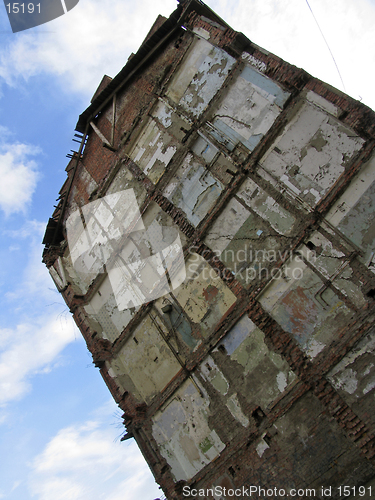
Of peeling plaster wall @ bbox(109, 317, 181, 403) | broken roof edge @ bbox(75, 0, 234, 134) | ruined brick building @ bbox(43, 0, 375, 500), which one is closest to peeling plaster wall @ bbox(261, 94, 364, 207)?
ruined brick building @ bbox(43, 0, 375, 500)

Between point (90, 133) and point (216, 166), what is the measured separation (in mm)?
5697

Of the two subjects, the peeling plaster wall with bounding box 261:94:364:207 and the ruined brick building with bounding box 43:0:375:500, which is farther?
the peeling plaster wall with bounding box 261:94:364:207

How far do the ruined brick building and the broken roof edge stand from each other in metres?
0.05

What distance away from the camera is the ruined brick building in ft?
19.5

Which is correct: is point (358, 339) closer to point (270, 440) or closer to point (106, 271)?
point (270, 440)

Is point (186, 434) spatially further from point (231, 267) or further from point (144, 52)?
point (144, 52)

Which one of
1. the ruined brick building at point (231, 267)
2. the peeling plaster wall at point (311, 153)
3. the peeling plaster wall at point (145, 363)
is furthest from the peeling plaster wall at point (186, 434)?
the peeling plaster wall at point (311, 153)

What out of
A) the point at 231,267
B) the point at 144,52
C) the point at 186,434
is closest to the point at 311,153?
the point at 231,267

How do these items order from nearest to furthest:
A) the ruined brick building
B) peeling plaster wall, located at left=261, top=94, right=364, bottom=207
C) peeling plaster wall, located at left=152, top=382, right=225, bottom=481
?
the ruined brick building, peeling plaster wall, located at left=261, top=94, right=364, bottom=207, peeling plaster wall, located at left=152, top=382, right=225, bottom=481

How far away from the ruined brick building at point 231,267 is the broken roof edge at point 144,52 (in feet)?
0.15

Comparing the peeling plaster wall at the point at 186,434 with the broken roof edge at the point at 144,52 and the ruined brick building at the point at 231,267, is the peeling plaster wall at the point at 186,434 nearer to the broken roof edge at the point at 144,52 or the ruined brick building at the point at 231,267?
the ruined brick building at the point at 231,267

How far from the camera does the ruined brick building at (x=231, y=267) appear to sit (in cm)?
594

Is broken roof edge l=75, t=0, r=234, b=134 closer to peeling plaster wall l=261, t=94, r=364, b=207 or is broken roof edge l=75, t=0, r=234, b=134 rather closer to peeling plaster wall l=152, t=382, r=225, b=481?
peeling plaster wall l=261, t=94, r=364, b=207

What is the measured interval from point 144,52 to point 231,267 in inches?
293
